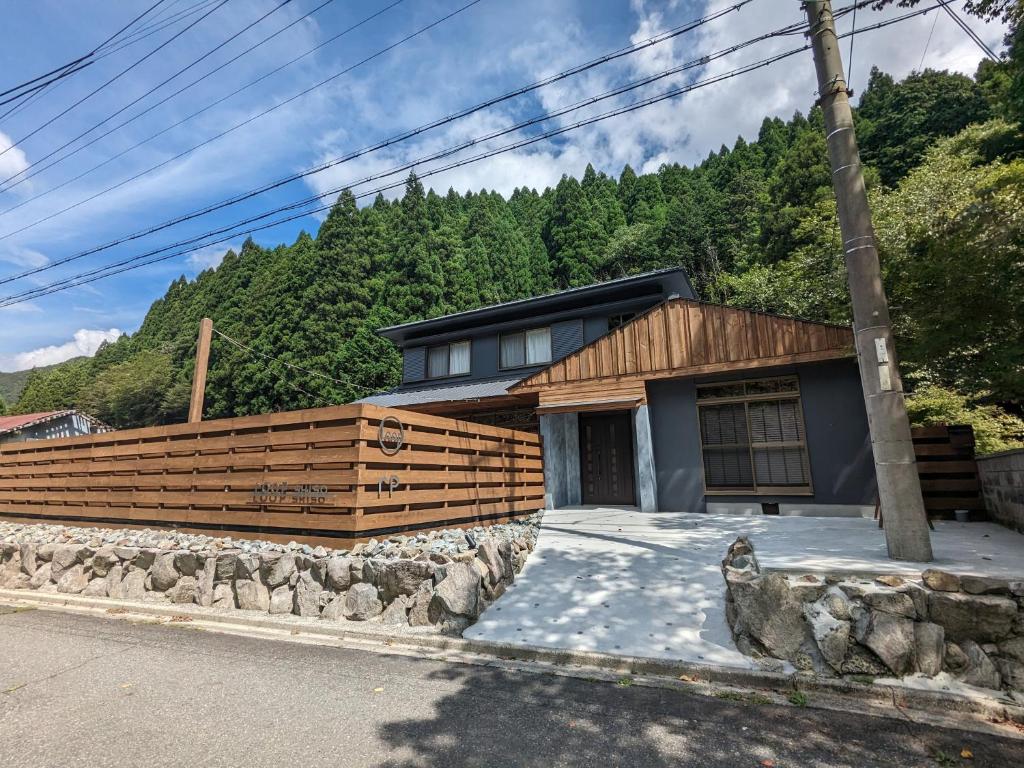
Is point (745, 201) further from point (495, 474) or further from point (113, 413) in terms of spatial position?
point (113, 413)

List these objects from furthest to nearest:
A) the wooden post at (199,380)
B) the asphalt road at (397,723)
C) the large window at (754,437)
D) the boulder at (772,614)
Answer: the wooden post at (199,380), the large window at (754,437), the boulder at (772,614), the asphalt road at (397,723)

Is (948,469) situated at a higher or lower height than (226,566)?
higher

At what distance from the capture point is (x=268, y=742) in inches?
108

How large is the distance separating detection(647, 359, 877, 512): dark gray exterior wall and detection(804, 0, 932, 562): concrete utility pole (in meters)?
4.47

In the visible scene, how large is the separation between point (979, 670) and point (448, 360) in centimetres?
1502

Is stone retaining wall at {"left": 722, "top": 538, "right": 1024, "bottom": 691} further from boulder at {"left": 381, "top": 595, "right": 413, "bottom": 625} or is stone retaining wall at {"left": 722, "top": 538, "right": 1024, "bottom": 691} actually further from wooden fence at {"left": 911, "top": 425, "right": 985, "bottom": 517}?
wooden fence at {"left": 911, "top": 425, "right": 985, "bottom": 517}

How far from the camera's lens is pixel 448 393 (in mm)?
14828

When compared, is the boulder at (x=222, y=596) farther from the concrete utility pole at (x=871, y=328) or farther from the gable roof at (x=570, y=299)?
the gable roof at (x=570, y=299)

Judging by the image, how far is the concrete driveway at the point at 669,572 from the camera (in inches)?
156

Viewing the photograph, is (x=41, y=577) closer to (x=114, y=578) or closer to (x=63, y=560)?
(x=63, y=560)

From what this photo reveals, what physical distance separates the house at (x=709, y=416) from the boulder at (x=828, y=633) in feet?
19.1

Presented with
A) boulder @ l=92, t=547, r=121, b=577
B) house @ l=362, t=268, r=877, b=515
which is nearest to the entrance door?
house @ l=362, t=268, r=877, b=515

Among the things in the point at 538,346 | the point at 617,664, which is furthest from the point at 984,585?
the point at 538,346

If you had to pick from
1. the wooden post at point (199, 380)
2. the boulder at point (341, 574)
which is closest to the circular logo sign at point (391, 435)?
the boulder at point (341, 574)
